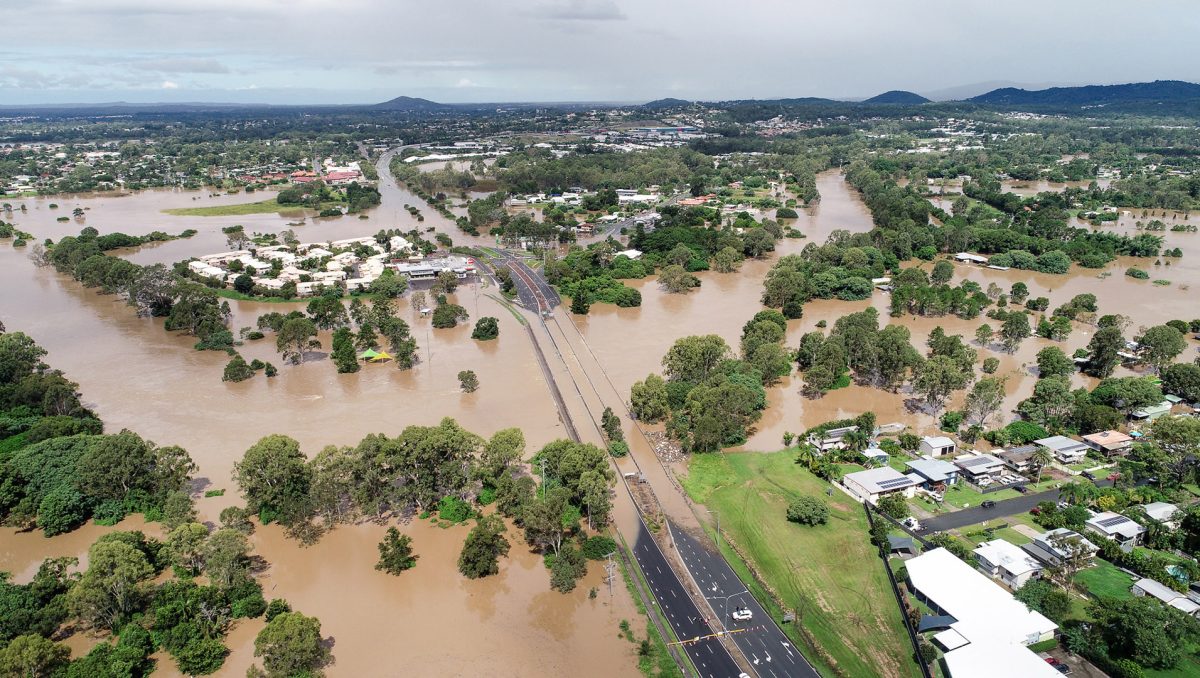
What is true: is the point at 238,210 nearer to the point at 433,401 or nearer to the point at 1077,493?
the point at 433,401

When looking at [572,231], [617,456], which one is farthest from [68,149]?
[617,456]

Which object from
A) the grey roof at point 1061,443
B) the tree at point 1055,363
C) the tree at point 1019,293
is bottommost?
the grey roof at point 1061,443

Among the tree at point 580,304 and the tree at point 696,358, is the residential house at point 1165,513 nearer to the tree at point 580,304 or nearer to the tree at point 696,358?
the tree at point 696,358

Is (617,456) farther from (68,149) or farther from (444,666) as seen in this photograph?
(68,149)

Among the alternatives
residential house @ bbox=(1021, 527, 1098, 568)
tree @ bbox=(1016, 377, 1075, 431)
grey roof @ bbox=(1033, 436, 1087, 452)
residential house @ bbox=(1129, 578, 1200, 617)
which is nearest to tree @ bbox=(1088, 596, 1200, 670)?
residential house @ bbox=(1129, 578, 1200, 617)

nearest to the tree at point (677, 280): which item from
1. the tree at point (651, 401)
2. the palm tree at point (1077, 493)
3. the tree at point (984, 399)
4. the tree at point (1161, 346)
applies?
the tree at point (651, 401)

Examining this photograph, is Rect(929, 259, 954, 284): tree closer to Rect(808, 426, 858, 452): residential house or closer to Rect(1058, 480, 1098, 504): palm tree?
Rect(808, 426, 858, 452): residential house
